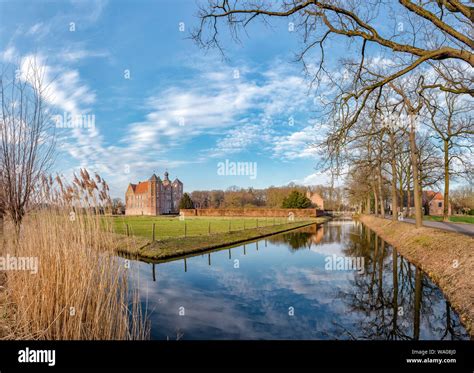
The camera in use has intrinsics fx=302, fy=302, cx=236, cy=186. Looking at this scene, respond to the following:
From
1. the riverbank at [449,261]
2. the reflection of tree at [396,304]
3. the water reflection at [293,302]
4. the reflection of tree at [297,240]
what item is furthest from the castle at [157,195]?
the reflection of tree at [396,304]

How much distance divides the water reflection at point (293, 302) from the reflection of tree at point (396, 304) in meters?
0.01

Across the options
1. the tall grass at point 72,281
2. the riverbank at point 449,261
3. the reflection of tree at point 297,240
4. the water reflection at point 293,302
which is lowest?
the reflection of tree at point 297,240

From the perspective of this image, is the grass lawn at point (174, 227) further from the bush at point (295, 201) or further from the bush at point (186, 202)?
the bush at point (295, 201)

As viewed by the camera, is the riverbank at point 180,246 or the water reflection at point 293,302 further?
the riverbank at point 180,246

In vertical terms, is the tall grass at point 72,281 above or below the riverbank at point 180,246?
→ above

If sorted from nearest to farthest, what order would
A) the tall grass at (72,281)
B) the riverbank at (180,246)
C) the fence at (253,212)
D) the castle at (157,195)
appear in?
the tall grass at (72,281)
the riverbank at (180,246)
the castle at (157,195)
the fence at (253,212)

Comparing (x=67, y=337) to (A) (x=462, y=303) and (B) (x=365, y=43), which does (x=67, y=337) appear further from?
(B) (x=365, y=43)

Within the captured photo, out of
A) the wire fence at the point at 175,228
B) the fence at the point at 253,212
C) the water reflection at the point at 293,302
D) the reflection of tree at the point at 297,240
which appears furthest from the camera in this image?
the fence at the point at 253,212

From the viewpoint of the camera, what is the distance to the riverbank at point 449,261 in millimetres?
6161

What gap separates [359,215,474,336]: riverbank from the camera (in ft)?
20.2

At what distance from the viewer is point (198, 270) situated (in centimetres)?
1051

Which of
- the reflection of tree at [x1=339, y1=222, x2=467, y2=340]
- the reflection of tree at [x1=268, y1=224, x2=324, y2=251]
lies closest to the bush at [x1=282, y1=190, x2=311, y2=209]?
the reflection of tree at [x1=268, y1=224, x2=324, y2=251]
